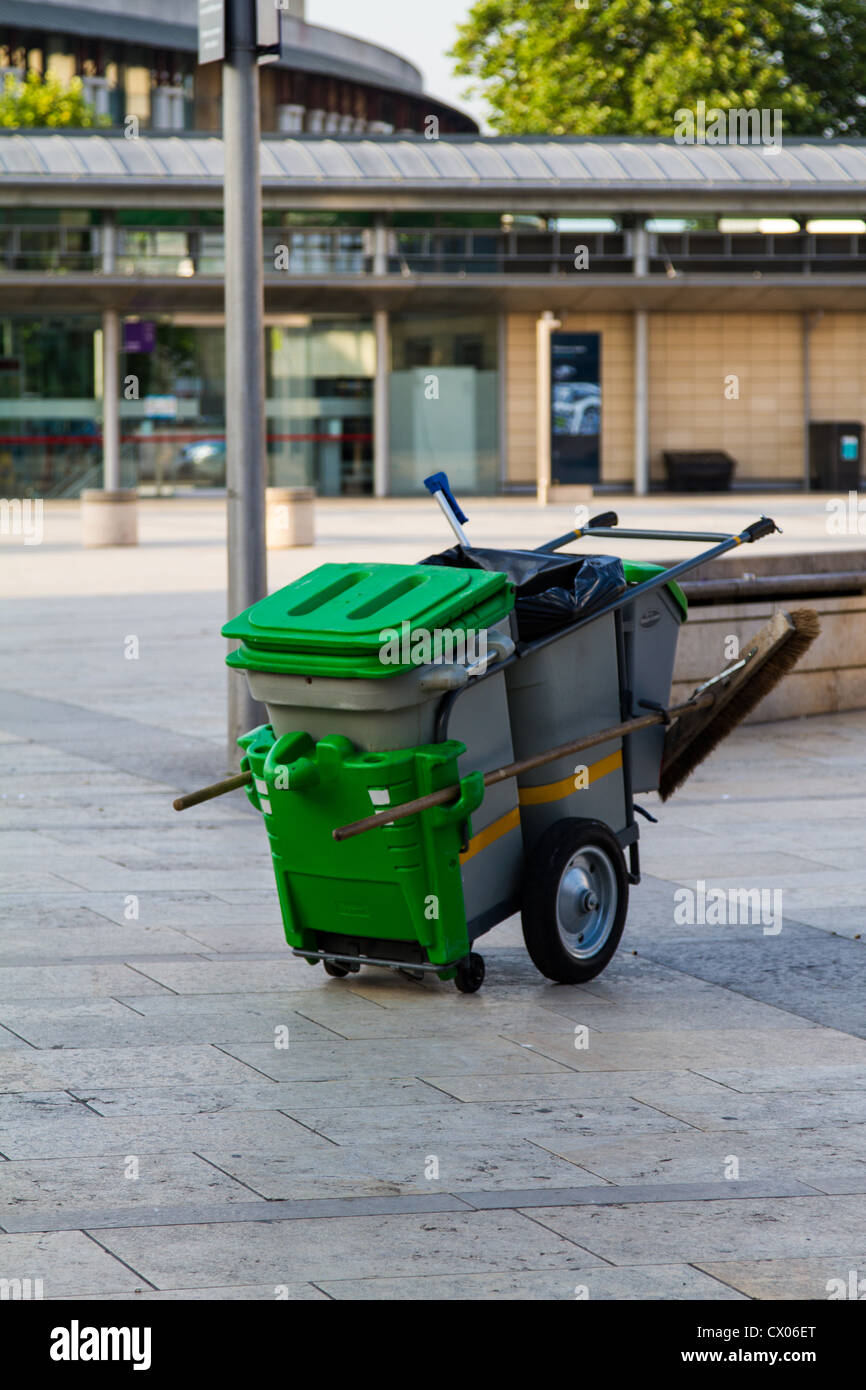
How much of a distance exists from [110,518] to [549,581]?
61.8 ft

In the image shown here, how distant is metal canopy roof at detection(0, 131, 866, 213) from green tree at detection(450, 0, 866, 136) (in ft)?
32.6

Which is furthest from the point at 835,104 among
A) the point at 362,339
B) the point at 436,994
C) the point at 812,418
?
the point at 436,994

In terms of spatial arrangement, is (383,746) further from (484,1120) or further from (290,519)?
(290,519)

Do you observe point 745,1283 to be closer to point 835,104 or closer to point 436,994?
point 436,994

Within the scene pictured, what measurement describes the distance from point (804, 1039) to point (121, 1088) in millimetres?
1969

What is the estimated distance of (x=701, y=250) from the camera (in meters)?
38.0

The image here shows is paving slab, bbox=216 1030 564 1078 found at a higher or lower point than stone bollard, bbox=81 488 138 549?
lower

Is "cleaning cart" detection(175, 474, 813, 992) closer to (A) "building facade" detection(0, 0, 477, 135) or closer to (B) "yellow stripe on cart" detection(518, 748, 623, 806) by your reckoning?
(B) "yellow stripe on cart" detection(518, 748, 623, 806)

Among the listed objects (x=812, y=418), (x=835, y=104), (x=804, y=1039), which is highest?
(x=835, y=104)

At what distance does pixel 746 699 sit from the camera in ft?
21.7

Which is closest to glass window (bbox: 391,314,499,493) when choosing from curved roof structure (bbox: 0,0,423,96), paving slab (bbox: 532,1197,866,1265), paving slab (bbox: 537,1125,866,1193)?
curved roof structure (bbox: 0,0,423,96)

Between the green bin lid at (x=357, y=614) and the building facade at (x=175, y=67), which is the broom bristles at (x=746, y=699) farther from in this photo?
the building facade at (x=175, y=67)

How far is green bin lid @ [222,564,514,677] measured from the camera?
5266 millimetres

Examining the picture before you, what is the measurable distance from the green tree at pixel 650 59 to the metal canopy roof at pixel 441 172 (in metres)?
9.93
